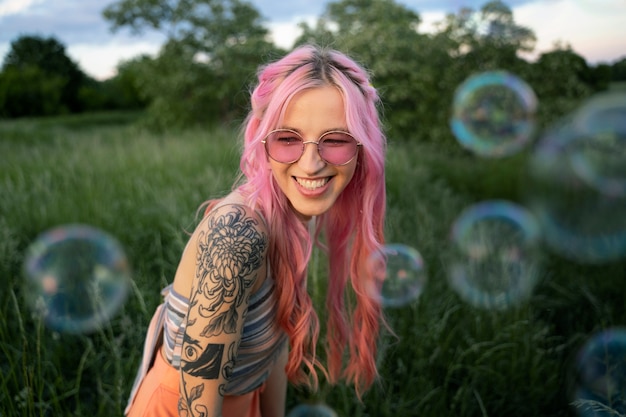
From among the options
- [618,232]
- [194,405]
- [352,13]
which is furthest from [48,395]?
[352,13]

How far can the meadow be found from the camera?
7.74 feet

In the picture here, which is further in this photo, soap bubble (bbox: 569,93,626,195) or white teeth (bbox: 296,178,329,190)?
soap bubble (bbox: 569,93,626,195)

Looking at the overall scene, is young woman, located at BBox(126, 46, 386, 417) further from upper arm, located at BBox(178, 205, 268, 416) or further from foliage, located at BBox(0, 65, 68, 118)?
foliage, located at BBox(0, 65, 68, 118)

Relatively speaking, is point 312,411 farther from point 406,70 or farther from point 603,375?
point 406,70

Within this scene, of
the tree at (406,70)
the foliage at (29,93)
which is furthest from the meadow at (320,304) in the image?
the foliage at (29,93)

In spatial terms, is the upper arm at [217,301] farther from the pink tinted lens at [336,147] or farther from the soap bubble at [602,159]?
the soap bubble at [602,159]

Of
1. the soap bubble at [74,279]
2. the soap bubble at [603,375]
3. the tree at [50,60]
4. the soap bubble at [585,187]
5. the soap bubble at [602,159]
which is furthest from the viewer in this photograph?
the tree at [50,60]

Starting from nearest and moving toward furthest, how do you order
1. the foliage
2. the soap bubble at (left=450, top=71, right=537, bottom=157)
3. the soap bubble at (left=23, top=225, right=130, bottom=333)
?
the soap bubble at (left=23, top=225, right=130, bottom=333) → the soap bubble at (left=450, top=71, right=537, bottom=157) → the foliage

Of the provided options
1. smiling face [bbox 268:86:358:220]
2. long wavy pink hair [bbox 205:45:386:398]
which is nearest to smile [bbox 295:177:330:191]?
smiling face [bbox 268:86:358:220]

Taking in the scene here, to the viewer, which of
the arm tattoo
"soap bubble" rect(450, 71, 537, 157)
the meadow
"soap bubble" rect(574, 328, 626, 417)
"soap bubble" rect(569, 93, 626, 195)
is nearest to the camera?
the arm tattoo

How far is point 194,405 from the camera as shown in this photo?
1324mm

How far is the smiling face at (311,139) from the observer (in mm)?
1409

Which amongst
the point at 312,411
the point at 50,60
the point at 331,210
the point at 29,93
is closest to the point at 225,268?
the point at 331,210

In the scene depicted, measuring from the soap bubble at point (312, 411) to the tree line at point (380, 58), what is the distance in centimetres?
598
